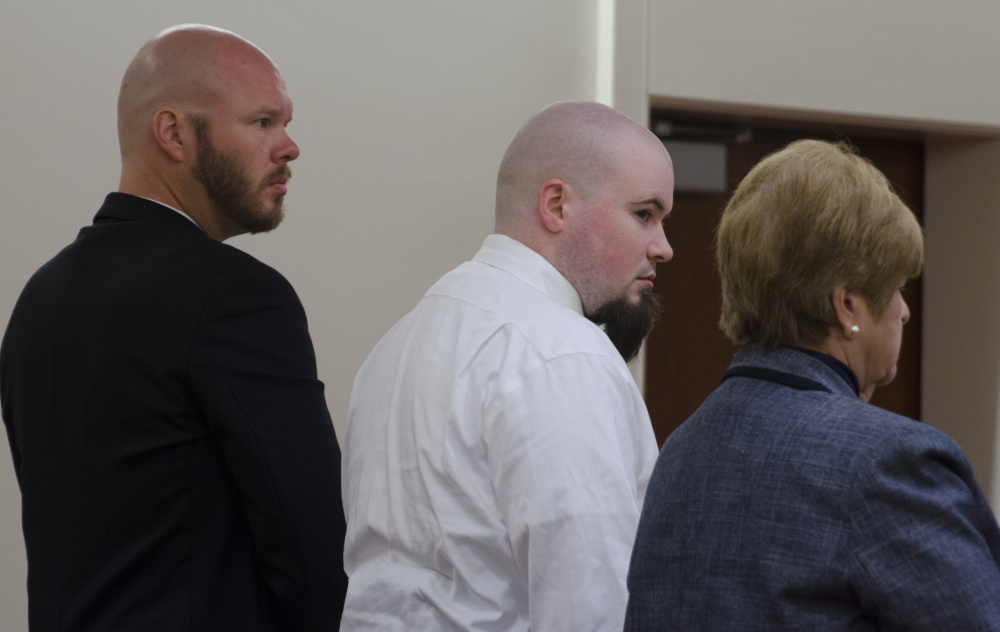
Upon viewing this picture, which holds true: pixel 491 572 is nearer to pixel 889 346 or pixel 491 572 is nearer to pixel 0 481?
pixel 889 346

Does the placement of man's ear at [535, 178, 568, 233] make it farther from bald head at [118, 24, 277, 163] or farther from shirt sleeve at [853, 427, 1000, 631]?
shirt sleeve at [853, 427, 1000, 631]

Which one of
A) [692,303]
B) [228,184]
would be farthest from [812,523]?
[692,303]

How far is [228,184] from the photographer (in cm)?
134

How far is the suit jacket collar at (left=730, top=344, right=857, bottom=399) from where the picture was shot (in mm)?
915

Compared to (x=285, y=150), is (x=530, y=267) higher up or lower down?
lower down

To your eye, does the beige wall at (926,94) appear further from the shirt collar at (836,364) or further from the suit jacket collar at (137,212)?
the shirt collar at (836,364)

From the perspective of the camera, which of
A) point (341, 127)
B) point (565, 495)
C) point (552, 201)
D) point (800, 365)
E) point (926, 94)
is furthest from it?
point (926, 94)

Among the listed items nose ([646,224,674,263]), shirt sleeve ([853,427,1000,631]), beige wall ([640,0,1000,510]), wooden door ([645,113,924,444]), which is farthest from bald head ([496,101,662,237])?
wooden door ([645,113,924,444])

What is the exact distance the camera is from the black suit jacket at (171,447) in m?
1.13

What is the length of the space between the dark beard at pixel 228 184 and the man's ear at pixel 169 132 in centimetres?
2

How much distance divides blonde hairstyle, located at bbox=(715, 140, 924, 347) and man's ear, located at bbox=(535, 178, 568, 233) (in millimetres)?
420

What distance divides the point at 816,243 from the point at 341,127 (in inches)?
69.2

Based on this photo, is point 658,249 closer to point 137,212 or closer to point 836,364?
point 836,364

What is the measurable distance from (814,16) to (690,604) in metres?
2.35
